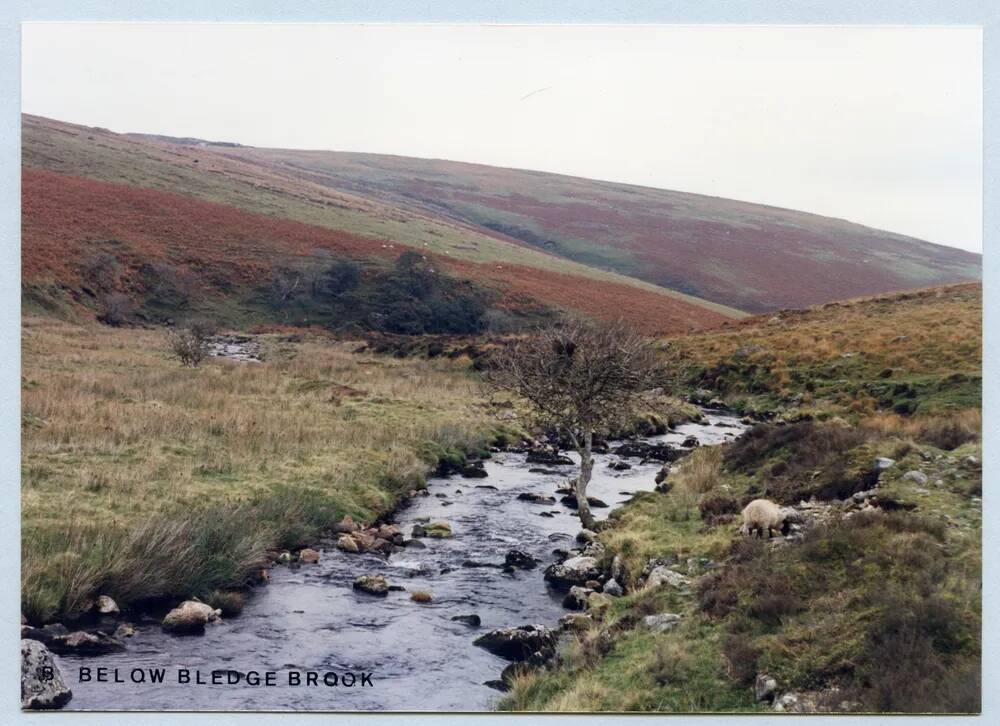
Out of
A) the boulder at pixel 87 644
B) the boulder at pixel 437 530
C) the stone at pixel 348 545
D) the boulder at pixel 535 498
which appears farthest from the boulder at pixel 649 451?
the boulder at pixel 87 644

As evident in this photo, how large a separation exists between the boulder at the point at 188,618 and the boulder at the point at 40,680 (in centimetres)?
117

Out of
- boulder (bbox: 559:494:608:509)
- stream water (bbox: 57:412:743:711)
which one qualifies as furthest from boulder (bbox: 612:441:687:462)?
stream water (bbox: 57:412:743:711)

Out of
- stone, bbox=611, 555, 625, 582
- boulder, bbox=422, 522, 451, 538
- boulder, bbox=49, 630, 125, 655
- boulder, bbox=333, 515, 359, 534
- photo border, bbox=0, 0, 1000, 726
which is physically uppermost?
photo border, bbox=0, 0, 1000, 726

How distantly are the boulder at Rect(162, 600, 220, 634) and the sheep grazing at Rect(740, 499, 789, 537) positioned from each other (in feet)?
24.2

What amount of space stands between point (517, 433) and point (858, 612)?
13.7 meters

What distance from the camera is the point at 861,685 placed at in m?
6.78

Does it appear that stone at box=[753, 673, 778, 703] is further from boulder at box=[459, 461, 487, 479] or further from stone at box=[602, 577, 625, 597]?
boulder at box=[459, 461, 487, 479]

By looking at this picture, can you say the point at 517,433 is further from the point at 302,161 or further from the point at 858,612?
the point at 302,161

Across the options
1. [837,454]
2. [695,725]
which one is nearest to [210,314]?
[837,454]

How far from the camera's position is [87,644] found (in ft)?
26.8

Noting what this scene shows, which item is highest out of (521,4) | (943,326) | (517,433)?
(521,4)

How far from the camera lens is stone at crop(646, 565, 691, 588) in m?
9.67

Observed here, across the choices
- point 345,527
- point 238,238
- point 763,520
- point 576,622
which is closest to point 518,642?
point 576,622

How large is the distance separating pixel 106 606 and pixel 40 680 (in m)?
0.96
